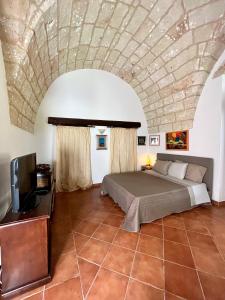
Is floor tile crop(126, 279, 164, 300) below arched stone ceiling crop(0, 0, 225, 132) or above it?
below

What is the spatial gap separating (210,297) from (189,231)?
1.01m

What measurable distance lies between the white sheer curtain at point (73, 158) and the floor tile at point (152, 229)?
7.59 ft

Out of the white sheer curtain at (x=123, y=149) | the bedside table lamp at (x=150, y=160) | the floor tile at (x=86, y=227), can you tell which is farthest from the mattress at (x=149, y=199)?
the bedside table lamp at (x=150, y=160)

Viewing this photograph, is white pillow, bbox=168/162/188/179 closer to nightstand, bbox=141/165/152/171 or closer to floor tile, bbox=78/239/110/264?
nightstand, bbox=141/165/152/171

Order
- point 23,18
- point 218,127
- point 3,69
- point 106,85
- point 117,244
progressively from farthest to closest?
point 106,85 → point 218,127 → point 117,244 → point 3,69 → point 23,18

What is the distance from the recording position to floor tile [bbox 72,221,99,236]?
222 centimetres

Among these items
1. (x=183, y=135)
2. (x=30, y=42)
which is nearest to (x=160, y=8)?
(x=30, y=42)

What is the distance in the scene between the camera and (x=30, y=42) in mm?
1638

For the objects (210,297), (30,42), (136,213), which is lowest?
(210,297)

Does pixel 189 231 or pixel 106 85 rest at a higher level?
pixel 106 85

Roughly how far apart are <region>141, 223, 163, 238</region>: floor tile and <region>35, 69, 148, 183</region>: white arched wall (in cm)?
243

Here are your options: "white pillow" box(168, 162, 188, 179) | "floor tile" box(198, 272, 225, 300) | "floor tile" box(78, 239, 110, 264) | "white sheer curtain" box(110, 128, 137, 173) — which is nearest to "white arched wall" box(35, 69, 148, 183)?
"white sheer curtain" box(110, 128, 137, 173)

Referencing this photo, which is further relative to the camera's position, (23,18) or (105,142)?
(105,142)

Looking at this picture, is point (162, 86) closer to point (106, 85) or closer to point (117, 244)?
point (106, 85)
